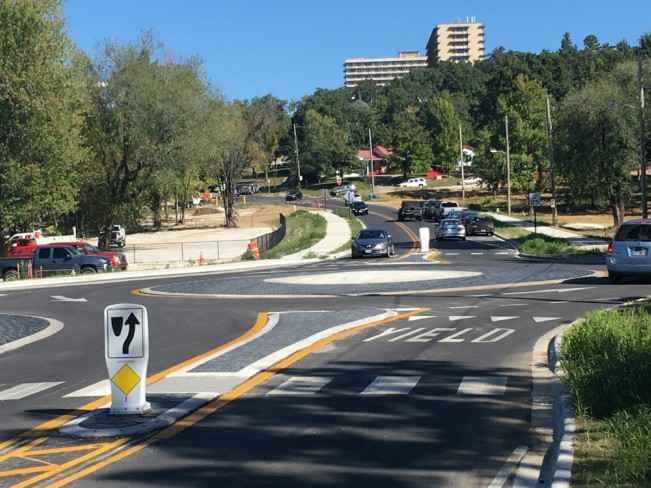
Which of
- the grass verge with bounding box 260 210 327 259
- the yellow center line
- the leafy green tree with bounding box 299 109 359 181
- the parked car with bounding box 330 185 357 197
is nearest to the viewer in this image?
the yellow center line

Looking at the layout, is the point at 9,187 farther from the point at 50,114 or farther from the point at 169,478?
the point at 169,478

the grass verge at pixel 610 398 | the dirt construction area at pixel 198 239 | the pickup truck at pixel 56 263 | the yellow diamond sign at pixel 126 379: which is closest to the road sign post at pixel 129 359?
the yellow diamond sign at pixel 126 379

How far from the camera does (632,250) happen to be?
22.2 m

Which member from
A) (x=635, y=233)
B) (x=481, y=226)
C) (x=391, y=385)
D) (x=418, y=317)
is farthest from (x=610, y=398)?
(x=481, y=226)

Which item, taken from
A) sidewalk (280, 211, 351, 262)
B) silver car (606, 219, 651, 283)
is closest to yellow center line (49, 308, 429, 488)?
silver car (606, 219, 651, 283)

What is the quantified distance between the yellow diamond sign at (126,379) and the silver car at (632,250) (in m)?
16.3

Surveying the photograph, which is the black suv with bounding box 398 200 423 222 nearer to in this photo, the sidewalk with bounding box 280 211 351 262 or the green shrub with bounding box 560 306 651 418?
the sidewalk with bounding box 280 211 351 262

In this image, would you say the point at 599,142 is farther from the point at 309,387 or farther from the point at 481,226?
the point at 309,387

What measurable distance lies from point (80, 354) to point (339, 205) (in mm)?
89185

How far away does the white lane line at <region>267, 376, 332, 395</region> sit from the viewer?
34.7 feet

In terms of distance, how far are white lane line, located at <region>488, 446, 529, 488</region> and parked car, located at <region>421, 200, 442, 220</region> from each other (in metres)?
66.4

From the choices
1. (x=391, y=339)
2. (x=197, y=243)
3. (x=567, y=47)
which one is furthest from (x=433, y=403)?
(x=567, y=47)

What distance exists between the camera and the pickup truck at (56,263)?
127 feet

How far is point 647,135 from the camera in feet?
161
